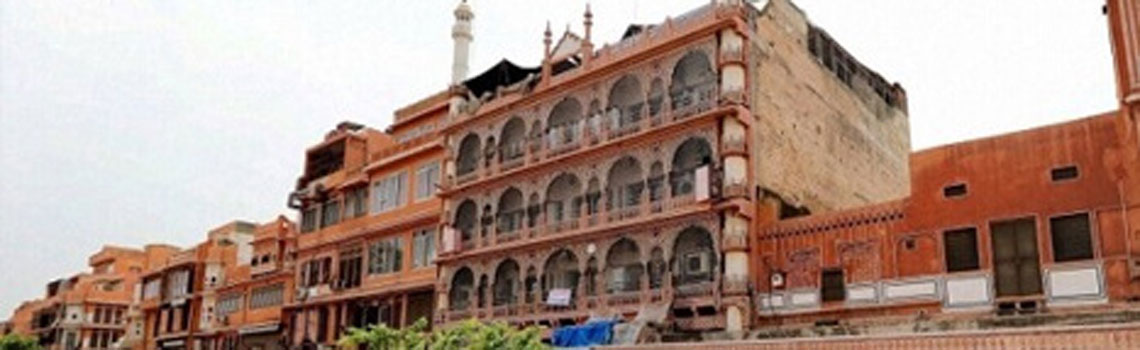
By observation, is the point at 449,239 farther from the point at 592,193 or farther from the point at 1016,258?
the point at 1016,258

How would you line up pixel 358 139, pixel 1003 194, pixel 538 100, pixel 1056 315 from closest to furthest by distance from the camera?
pixel 1056 315 < pixel 1003 194 < pixel 538 100 < pixel 358 139

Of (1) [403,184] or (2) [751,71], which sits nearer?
(2) [751,71]

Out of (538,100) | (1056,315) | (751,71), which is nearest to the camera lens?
(1056,315)

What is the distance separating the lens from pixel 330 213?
148 feet

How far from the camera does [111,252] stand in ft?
252

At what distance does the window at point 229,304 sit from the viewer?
50188 mm

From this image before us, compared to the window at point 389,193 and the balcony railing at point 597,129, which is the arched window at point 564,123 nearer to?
the balcony railing at point 597,129

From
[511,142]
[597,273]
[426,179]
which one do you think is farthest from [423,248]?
[597,273]

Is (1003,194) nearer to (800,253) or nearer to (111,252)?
(800,253)

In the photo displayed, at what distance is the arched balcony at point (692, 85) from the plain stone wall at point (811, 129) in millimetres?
1280

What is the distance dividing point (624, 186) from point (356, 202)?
616 inches

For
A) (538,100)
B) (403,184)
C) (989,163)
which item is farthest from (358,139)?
(989,163)

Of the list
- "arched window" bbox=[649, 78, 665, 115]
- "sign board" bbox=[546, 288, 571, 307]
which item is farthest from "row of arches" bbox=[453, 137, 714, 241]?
"sign board" bbox=[546, 288, 571, 307]

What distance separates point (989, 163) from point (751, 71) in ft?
26.7
